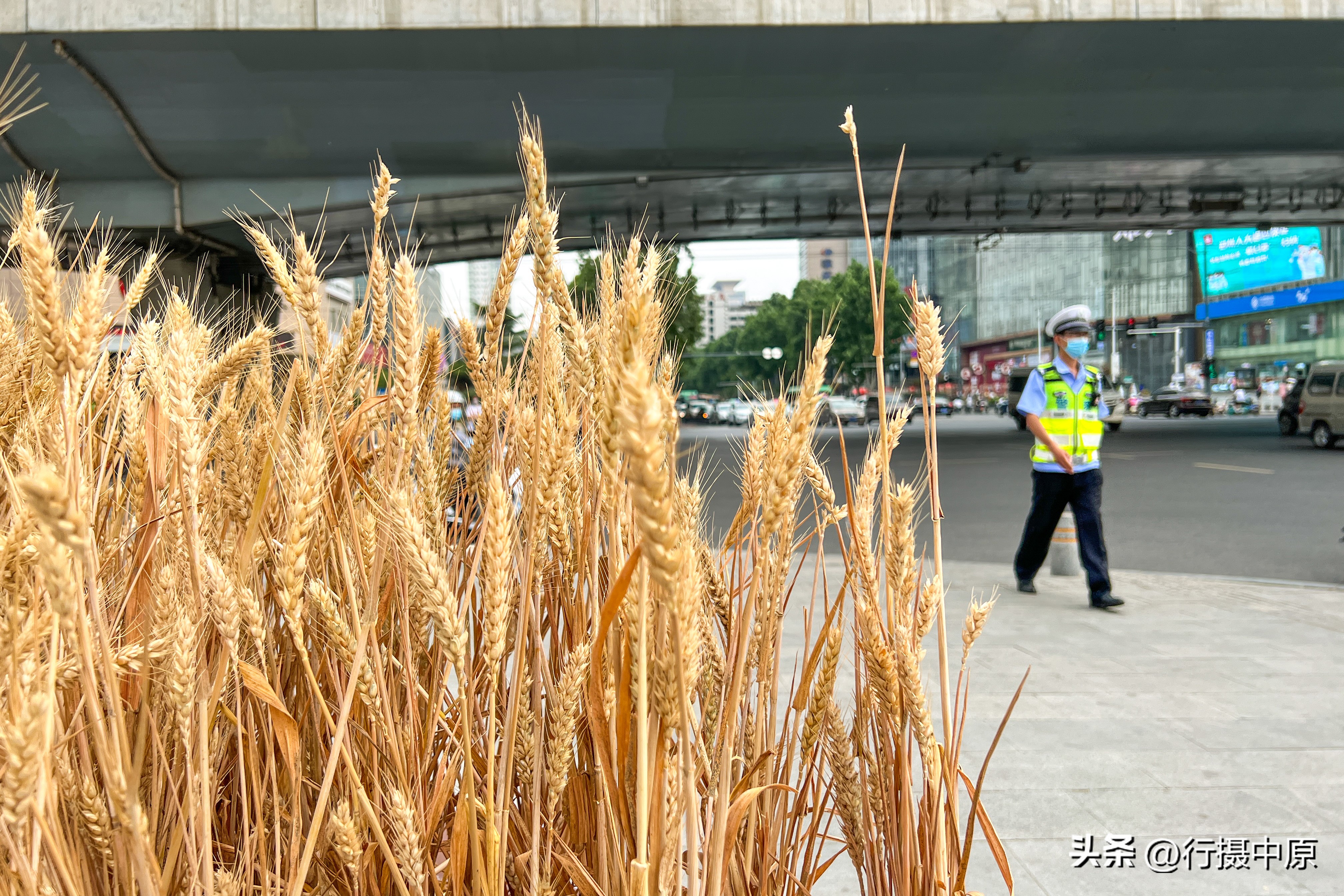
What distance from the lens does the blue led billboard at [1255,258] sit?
153ft

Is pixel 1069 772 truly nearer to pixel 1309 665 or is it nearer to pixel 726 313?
pixel 1309 665

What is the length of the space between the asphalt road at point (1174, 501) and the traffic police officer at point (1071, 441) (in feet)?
3.25

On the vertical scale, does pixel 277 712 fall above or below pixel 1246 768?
above

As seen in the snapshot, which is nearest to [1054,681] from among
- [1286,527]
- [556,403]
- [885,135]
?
[556,403]

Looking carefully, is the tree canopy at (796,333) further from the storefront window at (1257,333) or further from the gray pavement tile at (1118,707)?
the gray pavement tile at (1118,707)

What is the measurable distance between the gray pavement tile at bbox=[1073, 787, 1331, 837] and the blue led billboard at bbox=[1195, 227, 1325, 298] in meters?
49.1

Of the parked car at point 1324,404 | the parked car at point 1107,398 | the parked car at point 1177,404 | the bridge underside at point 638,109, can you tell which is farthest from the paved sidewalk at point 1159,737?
the parked car at point 1177,404

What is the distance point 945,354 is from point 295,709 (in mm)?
823

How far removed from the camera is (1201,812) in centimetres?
291

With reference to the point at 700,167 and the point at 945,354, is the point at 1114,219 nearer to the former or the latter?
the point at 700,167

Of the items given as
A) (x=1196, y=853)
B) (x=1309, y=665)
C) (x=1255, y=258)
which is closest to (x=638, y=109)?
(x=1309, y=665)

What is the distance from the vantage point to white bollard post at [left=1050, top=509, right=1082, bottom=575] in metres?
7.14

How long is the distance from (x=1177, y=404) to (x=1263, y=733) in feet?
129

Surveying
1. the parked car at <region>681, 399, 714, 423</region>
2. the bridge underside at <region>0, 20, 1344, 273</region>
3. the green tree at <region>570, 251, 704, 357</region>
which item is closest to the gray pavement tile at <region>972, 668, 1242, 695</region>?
the green tree at <region>570, 251, 704, 357</region>
